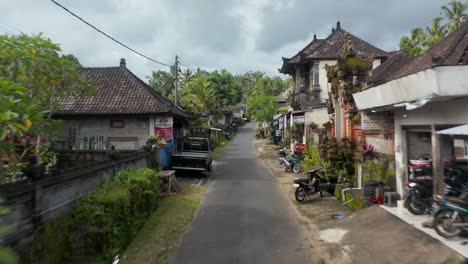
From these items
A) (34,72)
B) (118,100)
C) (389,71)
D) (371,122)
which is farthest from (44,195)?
(118,100)

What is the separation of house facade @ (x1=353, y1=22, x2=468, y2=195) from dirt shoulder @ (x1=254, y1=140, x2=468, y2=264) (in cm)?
153

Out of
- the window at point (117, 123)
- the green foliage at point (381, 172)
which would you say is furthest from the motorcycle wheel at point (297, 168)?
the window at point (117, 123)

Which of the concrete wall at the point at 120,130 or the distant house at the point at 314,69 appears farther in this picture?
the distant house at the point at 314,69

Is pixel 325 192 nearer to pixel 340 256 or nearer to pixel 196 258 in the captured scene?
pixel 340 256

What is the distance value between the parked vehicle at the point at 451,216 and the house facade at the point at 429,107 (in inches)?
50.9

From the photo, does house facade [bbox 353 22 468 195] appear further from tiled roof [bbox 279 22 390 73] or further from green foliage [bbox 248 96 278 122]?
green foliage [bbox 248 96 278 122]

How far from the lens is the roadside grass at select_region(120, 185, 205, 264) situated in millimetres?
5781

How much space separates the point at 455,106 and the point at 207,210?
719cm

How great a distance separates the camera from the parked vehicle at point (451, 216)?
4.71m

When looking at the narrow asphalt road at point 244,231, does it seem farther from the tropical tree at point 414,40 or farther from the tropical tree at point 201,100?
the tropical tree at point 414,40

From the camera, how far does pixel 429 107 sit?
6.12 meters

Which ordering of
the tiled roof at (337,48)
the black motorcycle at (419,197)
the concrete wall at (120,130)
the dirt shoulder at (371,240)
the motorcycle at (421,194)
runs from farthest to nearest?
the tiled roof at (337,48) → the concrete wall at (120,130) → the black motorcycle at (419,197) → the motorcycle at (421,194) → the dirt shoulder at (371,240)

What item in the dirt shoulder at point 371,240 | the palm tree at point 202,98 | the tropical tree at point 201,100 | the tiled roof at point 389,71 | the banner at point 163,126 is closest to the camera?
the dirt shoulder at point 371,240

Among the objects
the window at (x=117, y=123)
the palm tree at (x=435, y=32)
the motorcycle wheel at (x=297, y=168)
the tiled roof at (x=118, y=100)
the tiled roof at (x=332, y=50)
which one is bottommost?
the motorcycle wheel at (x=297, y=168)
